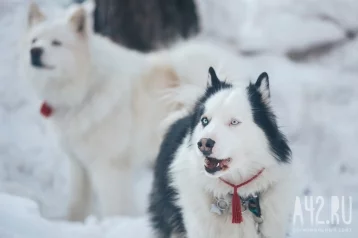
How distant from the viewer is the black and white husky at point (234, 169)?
967 mm

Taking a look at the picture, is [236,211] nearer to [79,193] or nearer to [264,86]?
[264,86]

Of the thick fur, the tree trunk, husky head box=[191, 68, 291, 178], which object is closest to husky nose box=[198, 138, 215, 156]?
husky head box=[191, 68, 291, 178]

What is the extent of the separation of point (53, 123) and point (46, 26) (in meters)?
0.32

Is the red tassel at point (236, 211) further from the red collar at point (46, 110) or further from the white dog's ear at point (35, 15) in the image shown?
the white dog's ear at point (35, 15)

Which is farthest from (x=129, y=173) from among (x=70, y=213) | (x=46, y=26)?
(x=46, y=26)

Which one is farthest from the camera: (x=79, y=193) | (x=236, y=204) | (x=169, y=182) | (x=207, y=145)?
(x=79, y=193)

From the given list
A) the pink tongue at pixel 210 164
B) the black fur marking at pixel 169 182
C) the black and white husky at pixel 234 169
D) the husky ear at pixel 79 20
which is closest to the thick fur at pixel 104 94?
the husky ear at pixel 79 20

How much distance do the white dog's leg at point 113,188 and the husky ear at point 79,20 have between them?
1.45 feet

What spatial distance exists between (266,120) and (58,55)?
88cm

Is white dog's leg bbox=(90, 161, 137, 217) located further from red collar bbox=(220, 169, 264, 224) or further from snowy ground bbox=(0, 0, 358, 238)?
red collar bbox=(220, 169, 264, 224)

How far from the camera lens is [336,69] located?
2.12 m

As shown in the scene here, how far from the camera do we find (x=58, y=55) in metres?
1.65

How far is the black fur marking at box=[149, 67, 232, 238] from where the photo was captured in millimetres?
1079

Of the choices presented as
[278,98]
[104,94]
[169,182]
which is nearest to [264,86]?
[169,182]
